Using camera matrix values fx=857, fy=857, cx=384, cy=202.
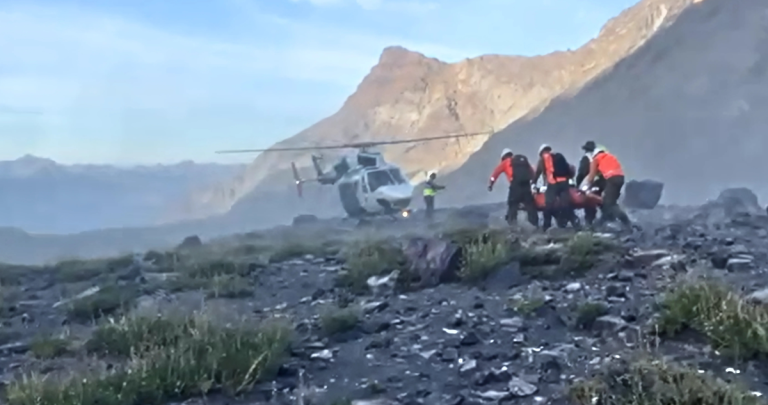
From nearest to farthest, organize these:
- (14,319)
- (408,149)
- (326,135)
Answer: (14,319), (408,149), (326,135)

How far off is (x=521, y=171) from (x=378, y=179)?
11172 mm

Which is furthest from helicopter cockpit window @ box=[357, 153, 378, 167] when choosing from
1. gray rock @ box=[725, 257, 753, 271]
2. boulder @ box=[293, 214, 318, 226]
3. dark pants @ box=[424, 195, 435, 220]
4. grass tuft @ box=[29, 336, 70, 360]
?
grass tuft @ box=[29, 336, 70, 360]

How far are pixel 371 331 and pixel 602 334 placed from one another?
210 cm

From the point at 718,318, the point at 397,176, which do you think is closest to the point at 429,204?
the point at 397,176

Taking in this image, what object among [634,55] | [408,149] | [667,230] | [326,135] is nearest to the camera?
[667,230]

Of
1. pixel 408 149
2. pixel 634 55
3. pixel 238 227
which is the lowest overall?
pixel 238 227

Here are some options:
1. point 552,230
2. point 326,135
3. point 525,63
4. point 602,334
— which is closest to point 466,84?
point 525,63

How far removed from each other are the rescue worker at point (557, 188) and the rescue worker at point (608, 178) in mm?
424

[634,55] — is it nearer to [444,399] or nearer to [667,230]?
[667,230]

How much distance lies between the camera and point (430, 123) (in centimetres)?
10631

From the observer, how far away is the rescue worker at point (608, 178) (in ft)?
46.5

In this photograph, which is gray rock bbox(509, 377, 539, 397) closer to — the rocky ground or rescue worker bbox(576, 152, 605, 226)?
the rocky ground

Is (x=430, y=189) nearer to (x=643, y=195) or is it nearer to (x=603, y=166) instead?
(x=643, y=195)

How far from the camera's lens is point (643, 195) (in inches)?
1064
